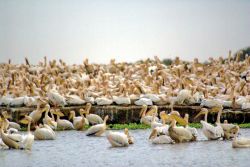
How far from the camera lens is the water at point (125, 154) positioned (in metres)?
20.2

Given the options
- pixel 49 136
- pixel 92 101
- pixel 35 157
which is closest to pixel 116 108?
pixel 92 101

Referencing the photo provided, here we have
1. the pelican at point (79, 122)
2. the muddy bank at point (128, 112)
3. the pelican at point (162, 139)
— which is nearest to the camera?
the pelican at point (162, 139)

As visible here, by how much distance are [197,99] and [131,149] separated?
253 inches

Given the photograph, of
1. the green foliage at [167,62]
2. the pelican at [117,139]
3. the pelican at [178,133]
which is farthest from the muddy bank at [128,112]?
the green foliage at [167,62]

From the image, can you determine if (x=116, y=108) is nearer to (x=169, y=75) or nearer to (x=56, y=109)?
(x=56, y=109)

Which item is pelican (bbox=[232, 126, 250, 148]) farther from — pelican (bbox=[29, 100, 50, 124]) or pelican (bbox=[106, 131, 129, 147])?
pelican (bbox=[29, 100, 50, 124])

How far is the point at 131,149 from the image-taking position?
22.1 m

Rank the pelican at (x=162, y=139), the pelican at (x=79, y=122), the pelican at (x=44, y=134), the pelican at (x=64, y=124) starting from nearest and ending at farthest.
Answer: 1. the pelican at (x=162, y=139)
2. the pelican at (x=44, y=134)
3. the pelican at (x=79, y=122)
4. the pelican at (x=64, y=124)

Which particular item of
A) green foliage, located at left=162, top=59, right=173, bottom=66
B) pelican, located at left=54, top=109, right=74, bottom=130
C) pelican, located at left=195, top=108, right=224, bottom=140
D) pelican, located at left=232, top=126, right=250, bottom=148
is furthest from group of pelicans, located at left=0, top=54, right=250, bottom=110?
green foliage, located at left=162, top=59, right=173, bottom=66

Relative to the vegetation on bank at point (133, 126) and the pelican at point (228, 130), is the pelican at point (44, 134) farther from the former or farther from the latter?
the pelican at point (228, 130)

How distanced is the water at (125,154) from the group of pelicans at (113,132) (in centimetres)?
20

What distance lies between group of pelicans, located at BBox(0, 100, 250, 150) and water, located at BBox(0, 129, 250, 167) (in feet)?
0.67

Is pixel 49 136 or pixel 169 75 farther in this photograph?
pixel 169 75

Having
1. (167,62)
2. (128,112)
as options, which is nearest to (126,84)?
(128,112)
